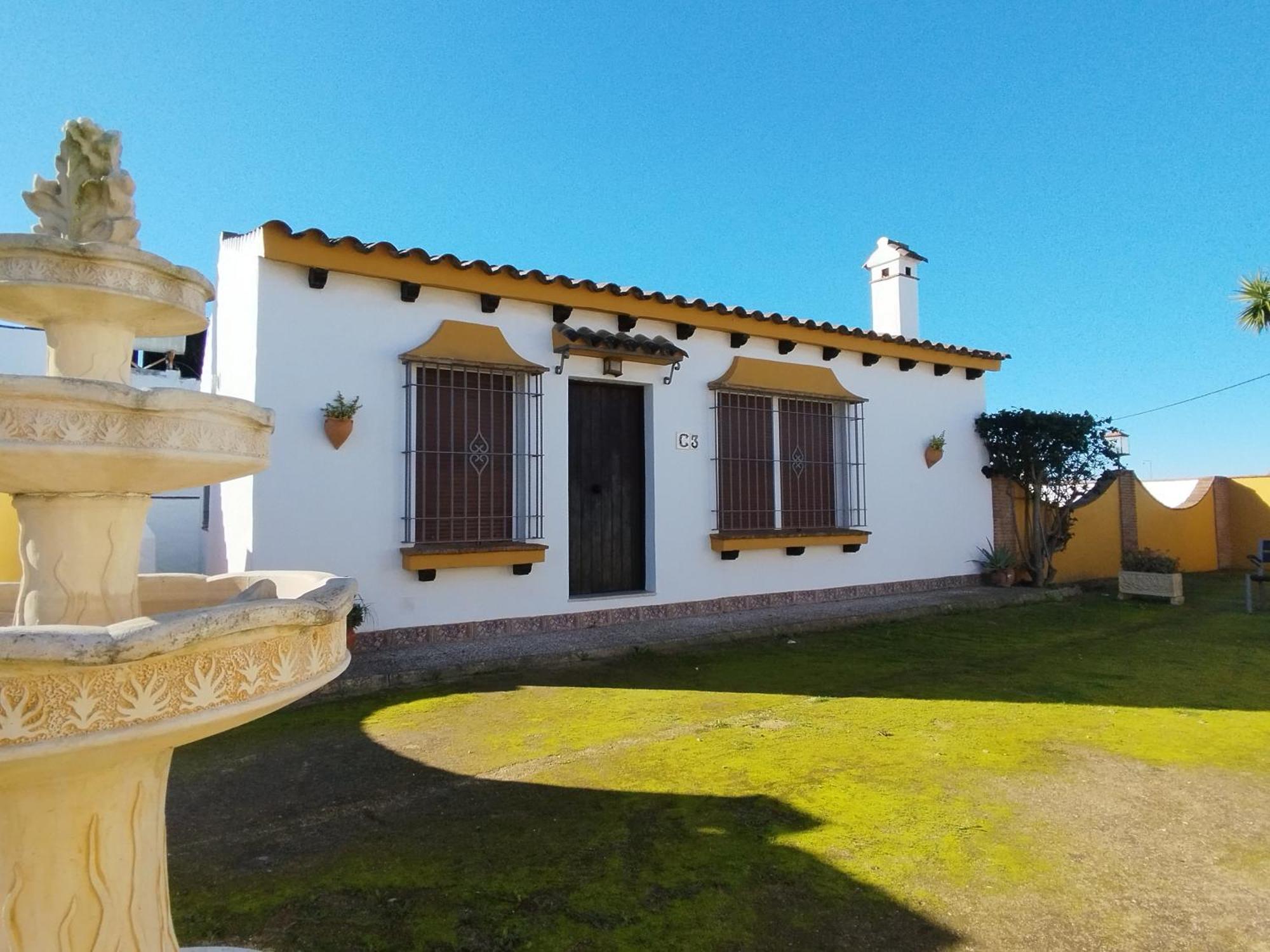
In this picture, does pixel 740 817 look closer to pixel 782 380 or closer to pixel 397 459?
pixel 397 459

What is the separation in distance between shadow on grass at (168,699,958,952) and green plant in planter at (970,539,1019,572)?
25.6ft

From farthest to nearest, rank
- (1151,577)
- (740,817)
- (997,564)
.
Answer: (997,564) → (1151,577) → (740,817)

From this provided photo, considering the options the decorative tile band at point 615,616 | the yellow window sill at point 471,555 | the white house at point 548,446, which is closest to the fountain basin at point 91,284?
the white house at point 548,446

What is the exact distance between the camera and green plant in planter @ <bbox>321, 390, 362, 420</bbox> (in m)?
5.43

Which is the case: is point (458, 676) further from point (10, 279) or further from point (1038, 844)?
point (10, 279)

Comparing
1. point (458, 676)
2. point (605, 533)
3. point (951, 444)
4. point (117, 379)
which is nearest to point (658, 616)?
point (605, 533)

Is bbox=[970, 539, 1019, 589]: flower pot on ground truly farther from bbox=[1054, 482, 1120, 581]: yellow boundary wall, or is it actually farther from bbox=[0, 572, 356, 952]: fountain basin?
bbox=[0, 572, 356, 952]: fountain basin

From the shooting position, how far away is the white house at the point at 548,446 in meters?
5.50

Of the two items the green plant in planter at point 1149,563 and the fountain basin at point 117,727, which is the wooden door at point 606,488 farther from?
the green plant in planter at point 1149,563

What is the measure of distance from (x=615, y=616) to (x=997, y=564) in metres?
5.60

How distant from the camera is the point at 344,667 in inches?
71.9

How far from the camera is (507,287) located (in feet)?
20.7

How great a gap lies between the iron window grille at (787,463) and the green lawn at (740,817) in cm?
281

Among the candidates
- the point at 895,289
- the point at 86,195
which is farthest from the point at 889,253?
the point at 86,195
